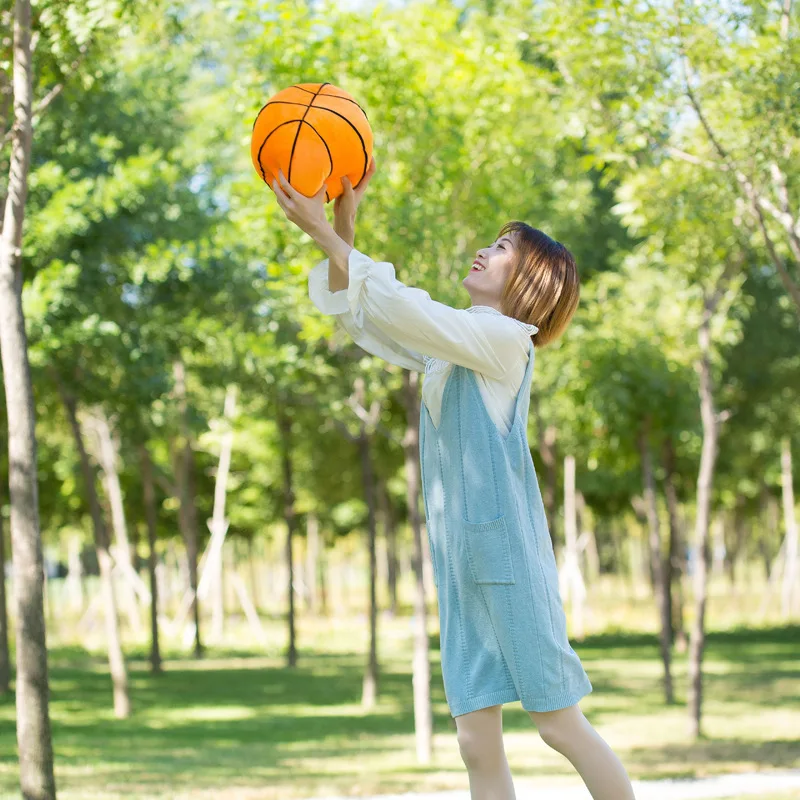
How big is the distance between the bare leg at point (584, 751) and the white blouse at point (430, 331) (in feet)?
2.70

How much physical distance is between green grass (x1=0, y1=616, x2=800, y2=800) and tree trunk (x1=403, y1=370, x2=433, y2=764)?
0.87ft

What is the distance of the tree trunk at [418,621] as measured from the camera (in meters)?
12.1

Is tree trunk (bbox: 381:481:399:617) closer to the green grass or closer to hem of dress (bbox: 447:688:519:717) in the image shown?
the green grass

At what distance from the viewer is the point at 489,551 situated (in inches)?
137

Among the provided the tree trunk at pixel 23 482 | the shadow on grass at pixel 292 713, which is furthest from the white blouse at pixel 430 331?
the shadow on grass at pixel 292 713

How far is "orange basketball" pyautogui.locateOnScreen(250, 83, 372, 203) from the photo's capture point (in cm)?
385

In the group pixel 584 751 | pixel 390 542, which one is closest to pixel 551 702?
pixel 584 751

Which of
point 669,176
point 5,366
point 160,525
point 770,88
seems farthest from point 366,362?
point 160,525

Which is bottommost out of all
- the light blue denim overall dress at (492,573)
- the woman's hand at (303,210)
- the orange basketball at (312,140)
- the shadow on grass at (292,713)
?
the shadow on grass at (292,713)

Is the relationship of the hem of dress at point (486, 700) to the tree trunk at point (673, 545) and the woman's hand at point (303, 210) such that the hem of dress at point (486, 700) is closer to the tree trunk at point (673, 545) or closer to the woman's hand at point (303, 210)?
the woman's hand at point (303, 210)

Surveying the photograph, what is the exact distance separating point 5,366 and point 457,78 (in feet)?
24.9

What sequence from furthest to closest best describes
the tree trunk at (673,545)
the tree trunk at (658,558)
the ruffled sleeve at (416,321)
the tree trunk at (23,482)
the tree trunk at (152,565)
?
the tree trunk at (673,545), the tree trunk at (152,565), the tree trunk at (658,558), the tree trunk at (23,482), the ruffled sleeve at (416,321)

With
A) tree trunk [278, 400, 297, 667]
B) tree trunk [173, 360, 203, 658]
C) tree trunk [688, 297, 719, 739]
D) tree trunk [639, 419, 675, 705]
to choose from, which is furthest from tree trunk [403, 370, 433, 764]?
tree trunk [173, 360, 203, 658]

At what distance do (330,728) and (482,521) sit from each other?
11.3 metres
